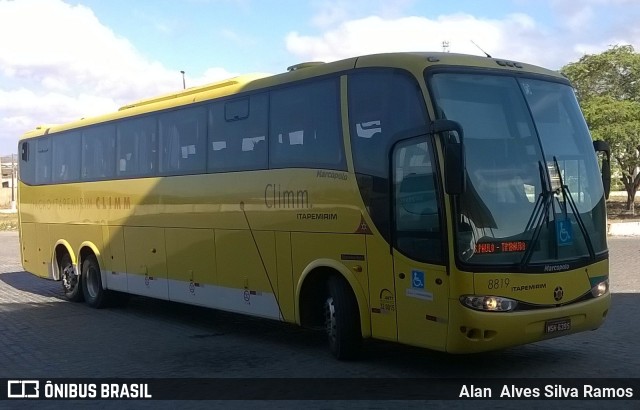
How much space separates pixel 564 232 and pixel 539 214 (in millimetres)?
392

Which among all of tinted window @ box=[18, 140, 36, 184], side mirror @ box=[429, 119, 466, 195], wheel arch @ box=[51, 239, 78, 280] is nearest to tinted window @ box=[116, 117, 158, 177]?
wheel arch @ box=[51, 239, 78, 280]

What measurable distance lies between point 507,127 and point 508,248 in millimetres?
1256

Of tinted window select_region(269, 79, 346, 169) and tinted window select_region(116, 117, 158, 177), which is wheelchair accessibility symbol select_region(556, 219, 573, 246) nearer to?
tinted window select_region(269, 79, 346, 169)

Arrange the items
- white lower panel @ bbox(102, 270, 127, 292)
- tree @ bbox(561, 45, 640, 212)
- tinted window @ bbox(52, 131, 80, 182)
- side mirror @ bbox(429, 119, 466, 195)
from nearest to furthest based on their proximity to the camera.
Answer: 1. side mirror @ bbox(429, 119, 466, 195)
2. white lower panel @ bbox(102, 270, 127, 292)
3. tinted window @ bbox(52, 131, 80, 182)
4. tree @ bbox(561, 45, 640, 212)

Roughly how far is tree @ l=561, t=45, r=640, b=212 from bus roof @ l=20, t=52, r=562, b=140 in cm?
2651

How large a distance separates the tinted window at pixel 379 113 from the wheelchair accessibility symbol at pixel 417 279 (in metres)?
1.12

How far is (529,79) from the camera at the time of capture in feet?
27.8

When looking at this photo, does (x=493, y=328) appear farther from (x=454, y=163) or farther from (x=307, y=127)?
(x=307, y=127)

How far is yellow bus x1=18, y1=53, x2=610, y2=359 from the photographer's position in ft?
24.6

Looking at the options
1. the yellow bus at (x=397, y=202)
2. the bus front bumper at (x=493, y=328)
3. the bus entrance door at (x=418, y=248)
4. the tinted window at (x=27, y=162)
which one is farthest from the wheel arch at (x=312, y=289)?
the tinted window at (x=27, y=162)

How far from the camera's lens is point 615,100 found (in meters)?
37.5

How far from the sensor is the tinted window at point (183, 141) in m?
11.6

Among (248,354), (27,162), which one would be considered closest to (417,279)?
(248,354)

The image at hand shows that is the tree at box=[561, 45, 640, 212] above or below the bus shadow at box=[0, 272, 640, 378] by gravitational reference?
above
